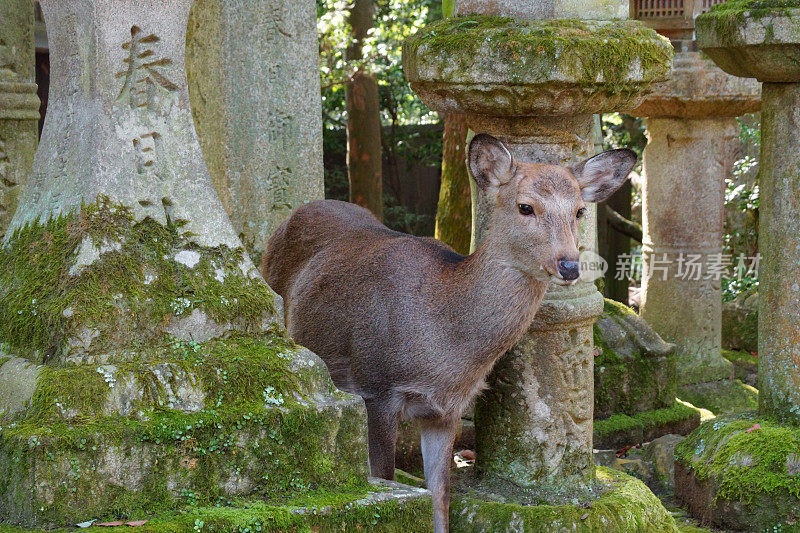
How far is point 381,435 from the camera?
15.4 feet

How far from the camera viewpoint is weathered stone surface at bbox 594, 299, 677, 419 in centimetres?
752

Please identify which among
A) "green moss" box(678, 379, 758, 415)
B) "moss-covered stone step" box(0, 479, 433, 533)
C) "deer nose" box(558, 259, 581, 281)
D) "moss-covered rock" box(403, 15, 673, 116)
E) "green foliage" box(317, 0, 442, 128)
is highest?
"green foliage" box(317, 0, 442, 128)

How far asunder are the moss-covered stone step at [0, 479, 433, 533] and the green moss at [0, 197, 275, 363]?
622 mm

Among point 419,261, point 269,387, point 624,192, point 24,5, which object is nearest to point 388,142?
point 624,192

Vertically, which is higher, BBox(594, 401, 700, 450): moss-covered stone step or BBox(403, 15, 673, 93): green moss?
BBox(403, 15, 673, 93): green moss

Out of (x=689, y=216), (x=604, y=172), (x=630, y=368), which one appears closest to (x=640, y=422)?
(x=630, y=368)

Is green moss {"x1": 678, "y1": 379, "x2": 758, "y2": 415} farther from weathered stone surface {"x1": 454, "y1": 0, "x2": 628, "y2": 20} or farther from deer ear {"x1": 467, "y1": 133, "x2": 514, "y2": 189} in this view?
deer ear {"x1": 467, "y1": 133, "x2": 514, "y2": 189}

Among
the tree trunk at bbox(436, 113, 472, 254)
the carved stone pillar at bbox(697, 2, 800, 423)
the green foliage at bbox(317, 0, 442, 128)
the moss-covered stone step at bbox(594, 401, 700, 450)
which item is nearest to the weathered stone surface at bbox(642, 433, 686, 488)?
the moss-covered stone step at bbox(594, 401, 700, 450)

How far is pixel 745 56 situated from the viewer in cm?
578

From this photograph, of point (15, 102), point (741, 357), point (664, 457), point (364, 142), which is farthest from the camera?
point (364, 142)

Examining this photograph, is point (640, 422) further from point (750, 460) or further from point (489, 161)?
point (489, 161)

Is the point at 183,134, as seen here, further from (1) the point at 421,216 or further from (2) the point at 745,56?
(1) the point at 421,216

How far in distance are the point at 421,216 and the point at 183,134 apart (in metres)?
11.6

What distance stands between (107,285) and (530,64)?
6.63ft
